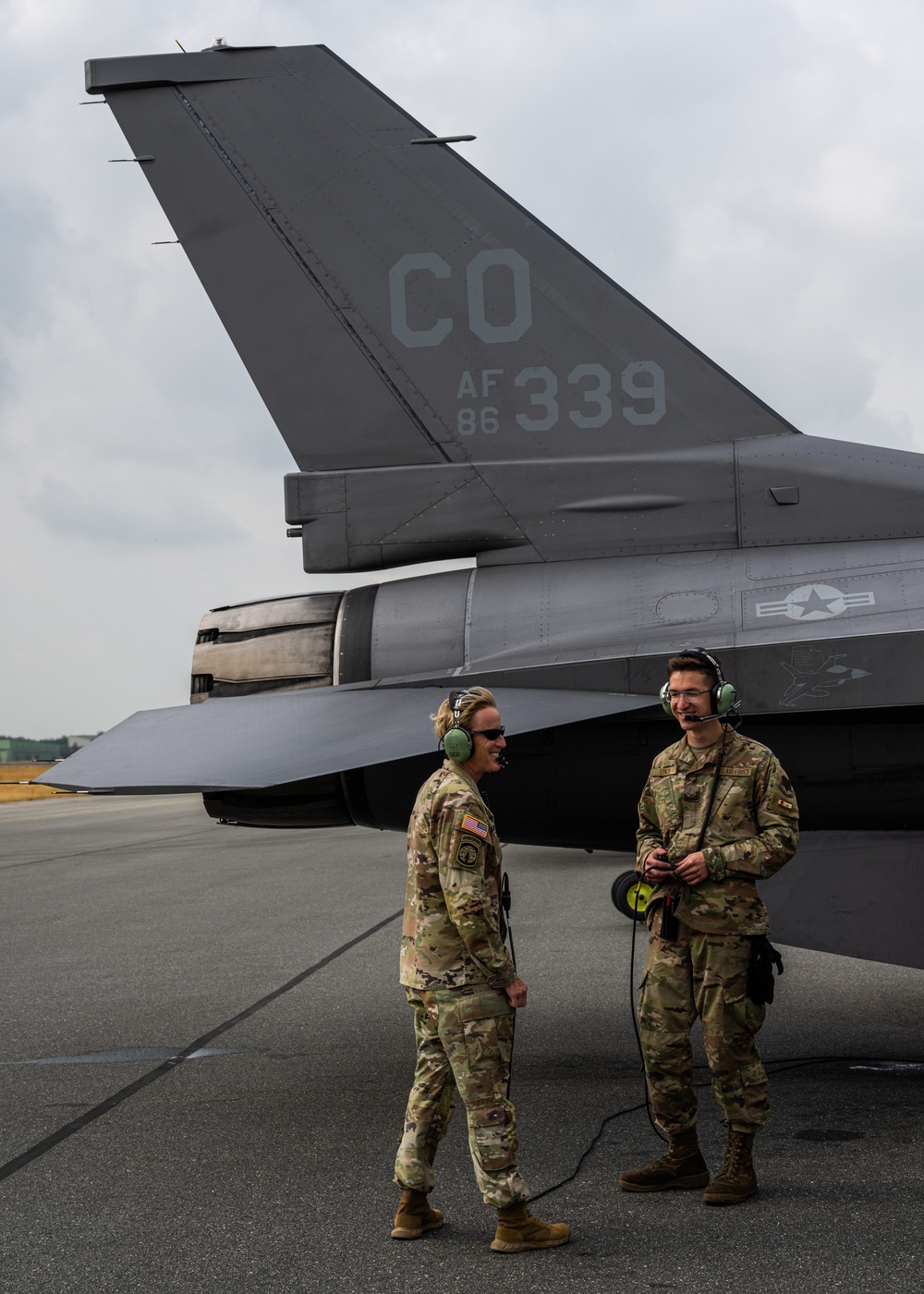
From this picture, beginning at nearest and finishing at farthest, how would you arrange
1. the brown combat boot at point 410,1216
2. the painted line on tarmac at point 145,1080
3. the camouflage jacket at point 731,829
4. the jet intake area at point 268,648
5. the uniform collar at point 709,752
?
the brown combat boot at point 410,1216 < the camouflage jacket at point 731,829 < the uniform collar at point 709,752 < the painted line on tarmac at point 145,1080 < the jet intake area at point 268,648

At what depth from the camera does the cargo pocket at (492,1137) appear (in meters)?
3.20

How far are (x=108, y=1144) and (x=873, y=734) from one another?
11.4 ft

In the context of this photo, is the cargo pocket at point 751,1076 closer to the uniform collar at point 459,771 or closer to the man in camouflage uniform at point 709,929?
the man in camouflage uniform at point 709,929

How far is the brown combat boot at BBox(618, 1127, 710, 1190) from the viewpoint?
3695 mm

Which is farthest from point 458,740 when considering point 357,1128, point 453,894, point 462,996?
point 357,1128

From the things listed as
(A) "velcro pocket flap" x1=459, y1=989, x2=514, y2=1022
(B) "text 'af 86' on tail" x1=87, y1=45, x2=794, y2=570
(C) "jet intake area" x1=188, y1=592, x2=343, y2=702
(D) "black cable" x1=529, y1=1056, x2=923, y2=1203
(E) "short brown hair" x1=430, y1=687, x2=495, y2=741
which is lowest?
(D) "black cable" x1=529, y1=1056, x2=923, y2=1203

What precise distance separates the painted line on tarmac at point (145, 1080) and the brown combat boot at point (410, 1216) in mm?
1593

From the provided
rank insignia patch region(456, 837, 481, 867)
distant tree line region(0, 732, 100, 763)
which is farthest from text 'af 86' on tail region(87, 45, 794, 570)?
distant tree line region(0, 732, 100, 763)

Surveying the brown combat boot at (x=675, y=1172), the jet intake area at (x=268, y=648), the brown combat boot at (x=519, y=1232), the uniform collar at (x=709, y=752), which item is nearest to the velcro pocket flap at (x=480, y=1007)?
the brown combat boot at (x=519, y=1232)

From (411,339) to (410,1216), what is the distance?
378 centimetres

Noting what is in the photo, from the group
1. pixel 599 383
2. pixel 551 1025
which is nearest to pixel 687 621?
pixel 599 383

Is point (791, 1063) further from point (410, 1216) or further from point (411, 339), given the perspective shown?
point (411, 339)

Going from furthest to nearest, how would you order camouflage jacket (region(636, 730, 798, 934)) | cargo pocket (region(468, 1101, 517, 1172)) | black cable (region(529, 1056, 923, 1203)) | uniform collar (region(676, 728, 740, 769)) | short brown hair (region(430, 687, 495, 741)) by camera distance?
black cable (region(529, 1056, 923, 1203)) → uniform collar (region(676, 728, 740, 769)) → camouflage jacket (region(636, 730, 798, 934)) → short brown hair (region(430, 687, 495, 741)) → cargo pocket (region(468, 1101, 517, 1172))

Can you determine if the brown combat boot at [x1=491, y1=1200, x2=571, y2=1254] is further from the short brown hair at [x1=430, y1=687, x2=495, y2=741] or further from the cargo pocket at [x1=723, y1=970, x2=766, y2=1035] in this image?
the short brown hair at [x1=430, y1=687, x2=495, y2=741]
